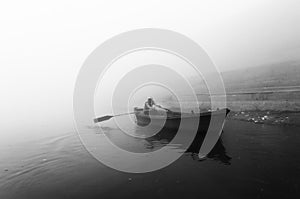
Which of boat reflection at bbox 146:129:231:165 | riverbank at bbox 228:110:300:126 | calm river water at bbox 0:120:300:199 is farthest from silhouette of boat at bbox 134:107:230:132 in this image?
riverbank at bbox 228:110:300:126

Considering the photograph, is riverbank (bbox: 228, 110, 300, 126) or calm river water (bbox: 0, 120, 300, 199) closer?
calm river water (bbox: 0, 120, 300, 199)

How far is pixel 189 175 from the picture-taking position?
13492mm

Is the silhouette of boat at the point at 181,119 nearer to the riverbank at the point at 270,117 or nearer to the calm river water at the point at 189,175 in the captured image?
the calm river water at the point at 189,175

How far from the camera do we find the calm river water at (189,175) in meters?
11.3

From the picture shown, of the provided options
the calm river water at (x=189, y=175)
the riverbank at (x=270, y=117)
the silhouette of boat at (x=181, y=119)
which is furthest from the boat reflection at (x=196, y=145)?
the riverbank at (x=270, y=117)

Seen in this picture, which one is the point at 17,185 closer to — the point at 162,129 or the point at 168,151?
the point at 168,151

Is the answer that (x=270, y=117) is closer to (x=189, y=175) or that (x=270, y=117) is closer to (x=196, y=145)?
(x=196, y=145)

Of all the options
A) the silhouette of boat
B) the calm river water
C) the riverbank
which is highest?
the silhouette of boat

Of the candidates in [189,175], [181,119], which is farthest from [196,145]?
[189,175]

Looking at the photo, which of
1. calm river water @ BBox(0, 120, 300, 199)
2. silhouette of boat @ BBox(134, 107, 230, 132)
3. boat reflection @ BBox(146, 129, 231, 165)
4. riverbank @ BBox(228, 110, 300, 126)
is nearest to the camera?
calm river water @ BBox(0, 120, 300, 199)

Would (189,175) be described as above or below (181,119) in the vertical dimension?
below

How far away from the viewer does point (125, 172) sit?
1530 cm

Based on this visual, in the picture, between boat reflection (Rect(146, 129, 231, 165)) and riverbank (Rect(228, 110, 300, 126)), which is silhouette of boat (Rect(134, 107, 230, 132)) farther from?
riverbank (Rect(228, 110, 300, 126))

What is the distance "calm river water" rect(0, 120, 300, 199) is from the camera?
1130 cm
